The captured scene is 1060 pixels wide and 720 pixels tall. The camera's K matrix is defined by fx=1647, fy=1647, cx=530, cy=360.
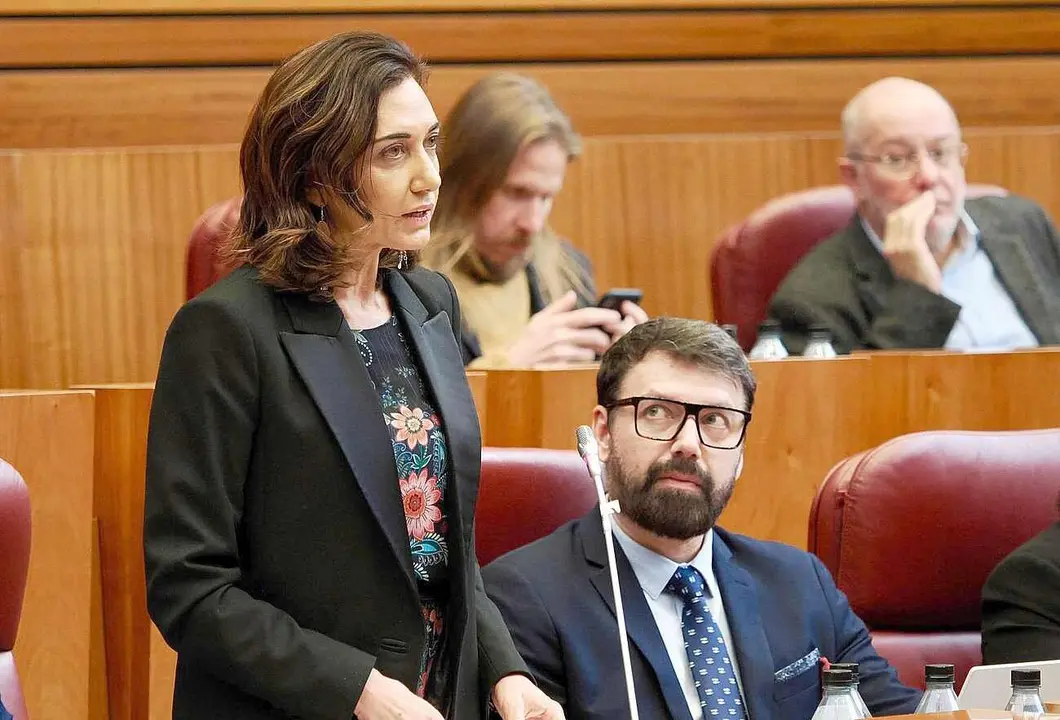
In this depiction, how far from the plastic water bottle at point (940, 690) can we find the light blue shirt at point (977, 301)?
103 cm

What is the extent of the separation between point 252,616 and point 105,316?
1371 millimetres

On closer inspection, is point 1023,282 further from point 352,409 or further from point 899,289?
point 352,409

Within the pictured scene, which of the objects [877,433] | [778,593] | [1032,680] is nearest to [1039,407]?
[877,433]

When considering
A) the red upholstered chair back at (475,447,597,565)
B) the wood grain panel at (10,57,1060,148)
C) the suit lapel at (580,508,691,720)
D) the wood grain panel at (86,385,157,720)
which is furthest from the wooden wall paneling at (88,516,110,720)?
the wood grain panel at (10,57,1060,148)

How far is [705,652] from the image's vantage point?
130cm

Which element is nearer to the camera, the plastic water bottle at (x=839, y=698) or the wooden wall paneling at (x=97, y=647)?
the plastic water bottle at (x=839, y=698)

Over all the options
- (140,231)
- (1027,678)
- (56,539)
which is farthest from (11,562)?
(140,231)

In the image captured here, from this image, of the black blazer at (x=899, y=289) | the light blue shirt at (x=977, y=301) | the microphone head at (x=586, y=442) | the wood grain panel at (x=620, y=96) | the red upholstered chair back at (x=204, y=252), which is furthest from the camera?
the wood grain panel at (x=620, y=96)

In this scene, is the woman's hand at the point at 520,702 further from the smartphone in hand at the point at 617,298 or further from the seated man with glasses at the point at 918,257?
the seated man with glasses at the point at 918,257

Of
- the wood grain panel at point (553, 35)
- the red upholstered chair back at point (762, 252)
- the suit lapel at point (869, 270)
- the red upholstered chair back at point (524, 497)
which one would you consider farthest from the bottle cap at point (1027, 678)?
the wood grain panel at point (553, 35)

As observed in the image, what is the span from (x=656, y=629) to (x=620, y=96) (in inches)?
53.3

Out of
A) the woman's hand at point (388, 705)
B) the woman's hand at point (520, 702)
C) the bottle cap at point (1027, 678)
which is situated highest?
the woman's hand at point (388, 705)

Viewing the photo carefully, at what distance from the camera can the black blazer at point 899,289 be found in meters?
2.02

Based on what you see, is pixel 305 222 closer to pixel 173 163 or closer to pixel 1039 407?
pixel 1039 407
